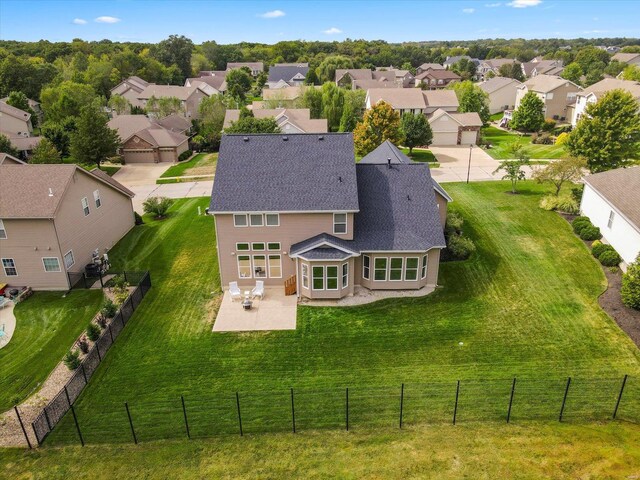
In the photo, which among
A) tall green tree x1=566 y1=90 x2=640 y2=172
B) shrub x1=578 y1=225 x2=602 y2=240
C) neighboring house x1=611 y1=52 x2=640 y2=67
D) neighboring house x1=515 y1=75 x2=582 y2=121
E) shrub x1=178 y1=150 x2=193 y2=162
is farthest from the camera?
neighboring house x1=611 y1=52 x2=640 y2=67

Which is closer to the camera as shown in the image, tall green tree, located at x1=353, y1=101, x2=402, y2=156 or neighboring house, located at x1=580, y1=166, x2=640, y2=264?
neighboring house, located at x1=580, y1=166, x2=640, y2=264

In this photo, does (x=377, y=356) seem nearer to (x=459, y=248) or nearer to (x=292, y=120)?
(x=459, y=248)

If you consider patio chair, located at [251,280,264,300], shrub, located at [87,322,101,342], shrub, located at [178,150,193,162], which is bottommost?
shrub, located at [178,150,193,162]

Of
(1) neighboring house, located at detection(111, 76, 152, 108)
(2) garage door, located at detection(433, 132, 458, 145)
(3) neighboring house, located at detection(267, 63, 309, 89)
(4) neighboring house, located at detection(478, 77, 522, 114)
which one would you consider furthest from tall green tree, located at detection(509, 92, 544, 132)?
(1) neighboring house, located at detection(111, 76, 152, 108)

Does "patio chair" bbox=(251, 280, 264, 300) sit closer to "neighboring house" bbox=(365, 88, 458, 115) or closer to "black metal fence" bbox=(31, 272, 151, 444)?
"black metal fence" bbox=(31, 272, 151, 444)

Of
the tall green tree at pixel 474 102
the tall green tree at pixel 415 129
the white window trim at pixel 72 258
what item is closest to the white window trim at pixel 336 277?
the white window trim at pixel 72 258

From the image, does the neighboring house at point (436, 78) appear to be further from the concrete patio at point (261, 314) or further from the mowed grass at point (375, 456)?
the mowed grass at point (375, 456)
